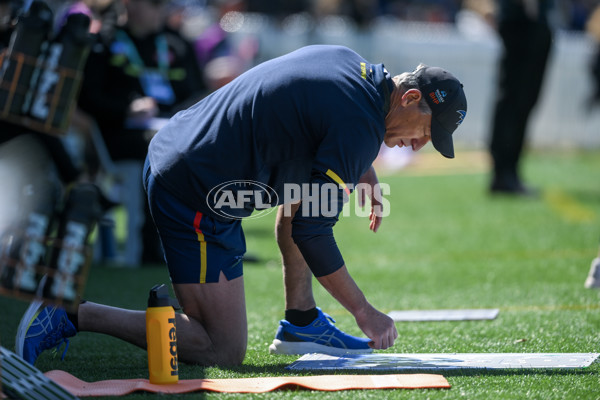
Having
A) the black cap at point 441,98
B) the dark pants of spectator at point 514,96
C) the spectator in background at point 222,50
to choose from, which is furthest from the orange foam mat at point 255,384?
the dark pants of spectator at point 514,96

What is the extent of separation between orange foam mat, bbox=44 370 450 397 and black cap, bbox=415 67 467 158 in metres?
1.01

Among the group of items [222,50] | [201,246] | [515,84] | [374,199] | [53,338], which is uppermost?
[222,50]

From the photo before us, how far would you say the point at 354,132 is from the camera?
349cm

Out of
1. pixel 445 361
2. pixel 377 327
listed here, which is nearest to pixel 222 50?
pixel 445 361

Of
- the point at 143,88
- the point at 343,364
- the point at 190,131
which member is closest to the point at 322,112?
the point at 190,131

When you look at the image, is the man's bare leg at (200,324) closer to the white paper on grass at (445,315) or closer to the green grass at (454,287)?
the green grass at (454,287)

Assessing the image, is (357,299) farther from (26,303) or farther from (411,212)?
(411,212)

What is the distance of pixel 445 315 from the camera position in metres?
5.06

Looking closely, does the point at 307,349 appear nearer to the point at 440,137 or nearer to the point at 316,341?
the point at 316,341

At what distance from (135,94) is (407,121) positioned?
151 inches

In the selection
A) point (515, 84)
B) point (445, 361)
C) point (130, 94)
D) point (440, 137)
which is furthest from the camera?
point (515, 84)

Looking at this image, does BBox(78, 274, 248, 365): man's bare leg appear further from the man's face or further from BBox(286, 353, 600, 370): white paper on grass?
the man's face

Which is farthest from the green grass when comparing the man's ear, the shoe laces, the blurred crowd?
the man's ear

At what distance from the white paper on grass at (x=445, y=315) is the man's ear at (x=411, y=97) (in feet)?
5.43
